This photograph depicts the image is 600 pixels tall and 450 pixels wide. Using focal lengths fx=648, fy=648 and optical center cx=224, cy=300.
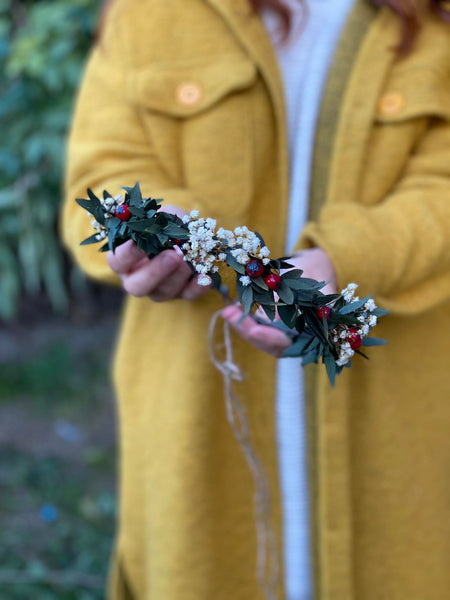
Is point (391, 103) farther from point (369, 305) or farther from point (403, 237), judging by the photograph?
point (369, 305)

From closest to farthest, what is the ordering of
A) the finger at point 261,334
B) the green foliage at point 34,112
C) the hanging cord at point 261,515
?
the finger at point 261,334, the hanging cord at point 261,515, the green foliage at point 34,112

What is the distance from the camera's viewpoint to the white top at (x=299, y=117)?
36.8 inches

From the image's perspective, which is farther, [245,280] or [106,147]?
[106,147]

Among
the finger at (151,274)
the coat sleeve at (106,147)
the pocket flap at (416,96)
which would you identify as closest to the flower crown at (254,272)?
the finger at (151,274)

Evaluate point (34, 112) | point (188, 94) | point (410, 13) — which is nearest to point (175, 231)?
point (188, 94)

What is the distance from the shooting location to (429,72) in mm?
877

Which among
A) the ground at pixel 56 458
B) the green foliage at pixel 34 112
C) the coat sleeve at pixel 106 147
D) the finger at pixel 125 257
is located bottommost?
the ground at pixel 56 458

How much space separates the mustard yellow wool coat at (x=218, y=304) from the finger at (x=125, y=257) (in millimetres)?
197

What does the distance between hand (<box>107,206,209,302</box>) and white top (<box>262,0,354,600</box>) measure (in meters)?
0.24

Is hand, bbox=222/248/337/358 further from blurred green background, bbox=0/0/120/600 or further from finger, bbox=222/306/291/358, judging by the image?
blurred green background, bbox=0/0/120/600

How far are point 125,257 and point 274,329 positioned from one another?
0.18m

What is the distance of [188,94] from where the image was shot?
897mm

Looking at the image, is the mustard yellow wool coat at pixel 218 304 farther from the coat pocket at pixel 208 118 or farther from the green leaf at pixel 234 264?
the green leaf at pixel 234 264

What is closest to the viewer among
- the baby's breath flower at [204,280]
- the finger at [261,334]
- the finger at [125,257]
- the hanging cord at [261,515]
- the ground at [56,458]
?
the baby's breath flower at [204,280]
